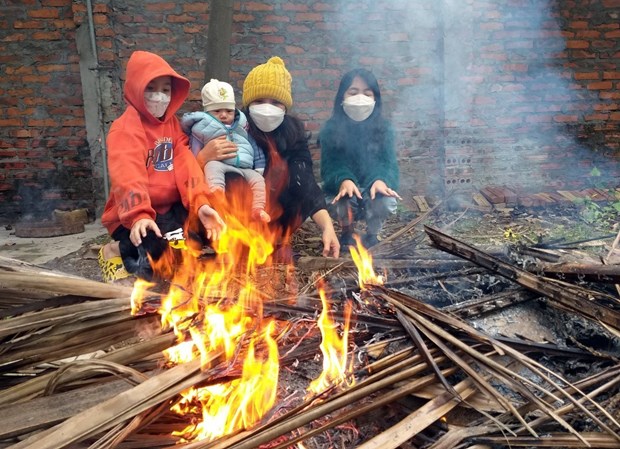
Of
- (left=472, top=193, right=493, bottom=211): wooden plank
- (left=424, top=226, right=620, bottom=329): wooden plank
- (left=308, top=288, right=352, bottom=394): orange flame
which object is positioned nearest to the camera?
A: (left=308, top=288, right=352, bottom=394): orange flame

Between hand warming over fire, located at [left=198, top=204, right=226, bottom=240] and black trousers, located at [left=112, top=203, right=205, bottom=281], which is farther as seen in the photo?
hand warming over fire, located at [left=198, top=204, right=226, bottom=240]

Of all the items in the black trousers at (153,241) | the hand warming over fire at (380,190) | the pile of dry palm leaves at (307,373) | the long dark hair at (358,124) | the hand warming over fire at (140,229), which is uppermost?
the long dark hair at (358,124)

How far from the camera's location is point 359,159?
4.53 m

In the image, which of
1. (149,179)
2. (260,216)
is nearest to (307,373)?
(260,216)

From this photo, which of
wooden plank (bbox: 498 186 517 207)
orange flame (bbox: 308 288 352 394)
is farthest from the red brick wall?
orange flame (bbox: 308 288 352 394)

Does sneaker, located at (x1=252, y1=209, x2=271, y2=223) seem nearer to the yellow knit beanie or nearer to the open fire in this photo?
the yellow knit beanie

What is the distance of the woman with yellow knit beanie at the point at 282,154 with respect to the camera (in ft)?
12.7

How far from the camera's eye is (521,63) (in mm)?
6109

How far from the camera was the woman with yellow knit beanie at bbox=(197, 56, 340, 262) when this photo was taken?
3.88 meters

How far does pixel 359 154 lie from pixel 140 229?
7.22 ft

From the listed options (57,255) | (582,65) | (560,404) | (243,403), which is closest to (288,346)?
(243,403)

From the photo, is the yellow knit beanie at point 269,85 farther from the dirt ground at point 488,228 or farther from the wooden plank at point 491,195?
the wooden plank at point 491,195

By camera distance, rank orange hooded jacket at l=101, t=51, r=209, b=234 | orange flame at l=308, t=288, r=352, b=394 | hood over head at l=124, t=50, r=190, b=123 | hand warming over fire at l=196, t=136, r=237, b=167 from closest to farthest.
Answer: orange flame at l=308, t=288, r=352, b=394
orange hooded jacket at l=101, t=51, r=209, b=234
hood over head at l=124, t=50, r=190, b=123
hand warming over fire at l=196, t=136, r=237, b=167

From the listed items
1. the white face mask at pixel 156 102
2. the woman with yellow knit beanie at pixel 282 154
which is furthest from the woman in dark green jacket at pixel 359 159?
the white face mask at pixel 156 102
